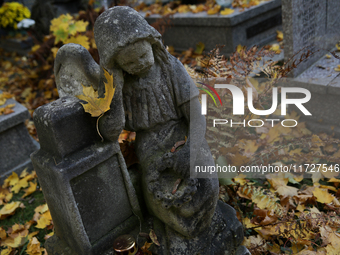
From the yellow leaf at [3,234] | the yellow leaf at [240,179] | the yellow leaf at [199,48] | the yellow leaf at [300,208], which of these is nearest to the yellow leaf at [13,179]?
the yellow leaf at [3,234]

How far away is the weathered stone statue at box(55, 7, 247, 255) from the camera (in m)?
1.74

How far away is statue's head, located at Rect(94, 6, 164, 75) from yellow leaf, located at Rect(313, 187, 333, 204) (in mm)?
1912

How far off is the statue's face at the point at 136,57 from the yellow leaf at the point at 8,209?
7.71 ft

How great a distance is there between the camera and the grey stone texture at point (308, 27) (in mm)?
3410

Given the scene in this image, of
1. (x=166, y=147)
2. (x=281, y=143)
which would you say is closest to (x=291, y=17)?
(x=281, y=143)

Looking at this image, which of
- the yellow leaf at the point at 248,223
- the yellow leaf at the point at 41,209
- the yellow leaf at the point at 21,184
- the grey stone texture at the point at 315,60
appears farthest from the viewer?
the yellow leaf at the point at 21,184

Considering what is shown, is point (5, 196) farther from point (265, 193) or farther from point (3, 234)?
point (265, 193)

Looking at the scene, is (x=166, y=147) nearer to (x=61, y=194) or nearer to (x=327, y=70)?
(x=61, y=194)

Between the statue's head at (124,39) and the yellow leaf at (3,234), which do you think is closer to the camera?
the statue's head at (124,39)

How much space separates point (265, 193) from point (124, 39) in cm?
187

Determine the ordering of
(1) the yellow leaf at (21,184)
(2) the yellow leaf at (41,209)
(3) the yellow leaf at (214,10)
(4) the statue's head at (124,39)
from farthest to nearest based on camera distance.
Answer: (3) the yellow leaf at (214,10)
(1) the yellow leaf at (21,184)
(2) the yellow leaf at (41,209)
(4) the statue's head at (124,39)

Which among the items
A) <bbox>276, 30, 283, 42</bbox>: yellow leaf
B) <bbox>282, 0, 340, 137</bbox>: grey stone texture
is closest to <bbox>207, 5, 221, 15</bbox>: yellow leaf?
<bbox>276, 30, 283, 42</bbox>: yellow leaf

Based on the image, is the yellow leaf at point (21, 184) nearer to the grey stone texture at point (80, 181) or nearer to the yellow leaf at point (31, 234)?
the yellow leaf at point (31, 234)

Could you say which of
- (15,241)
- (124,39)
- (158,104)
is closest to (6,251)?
(15,241)
